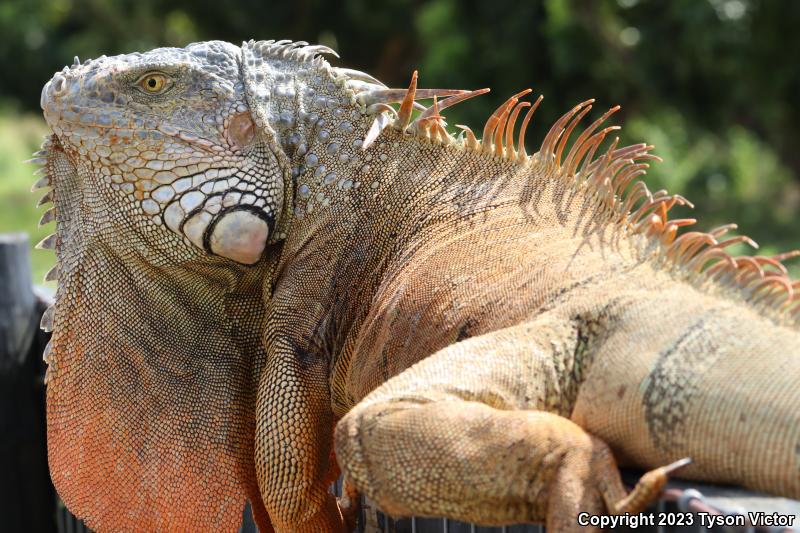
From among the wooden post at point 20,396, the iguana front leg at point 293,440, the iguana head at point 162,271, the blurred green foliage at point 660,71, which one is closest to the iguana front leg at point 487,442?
the iguana front leg at point 293,440

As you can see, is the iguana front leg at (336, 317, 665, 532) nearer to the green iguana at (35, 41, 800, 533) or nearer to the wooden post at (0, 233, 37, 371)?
the green iguana at (35, 41, 800, 533)

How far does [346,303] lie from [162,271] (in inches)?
21.6

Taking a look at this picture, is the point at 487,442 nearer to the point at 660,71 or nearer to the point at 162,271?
the point at 162,271

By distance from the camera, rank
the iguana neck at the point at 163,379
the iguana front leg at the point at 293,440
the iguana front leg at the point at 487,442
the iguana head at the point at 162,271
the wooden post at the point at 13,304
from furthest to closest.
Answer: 1. the wooden post at the point at 13,304
2. the iguana neck at the point at 163,379
3. the iguana head at the point at 162,271
4. the iguana front leg at the point at 293,440
5. the iguana front leg at the point at 487,442

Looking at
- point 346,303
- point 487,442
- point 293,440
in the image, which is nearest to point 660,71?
point 346,303

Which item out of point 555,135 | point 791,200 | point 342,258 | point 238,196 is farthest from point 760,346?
point 791,200

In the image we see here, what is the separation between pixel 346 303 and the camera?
284 cm

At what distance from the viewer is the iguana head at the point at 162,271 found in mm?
2857

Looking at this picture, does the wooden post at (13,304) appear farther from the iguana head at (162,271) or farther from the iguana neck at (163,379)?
the iguana neck at (163,379)

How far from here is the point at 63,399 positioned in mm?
3105

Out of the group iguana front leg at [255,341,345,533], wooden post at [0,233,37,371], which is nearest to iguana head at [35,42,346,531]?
iguana front leg at [255,341,345,533]

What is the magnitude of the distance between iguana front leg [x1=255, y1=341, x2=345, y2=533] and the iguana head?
263mm

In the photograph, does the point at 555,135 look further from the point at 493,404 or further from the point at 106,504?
the point at 106,504

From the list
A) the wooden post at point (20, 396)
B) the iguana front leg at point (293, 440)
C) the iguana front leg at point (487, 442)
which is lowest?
the wooden post at point (20, 396)
